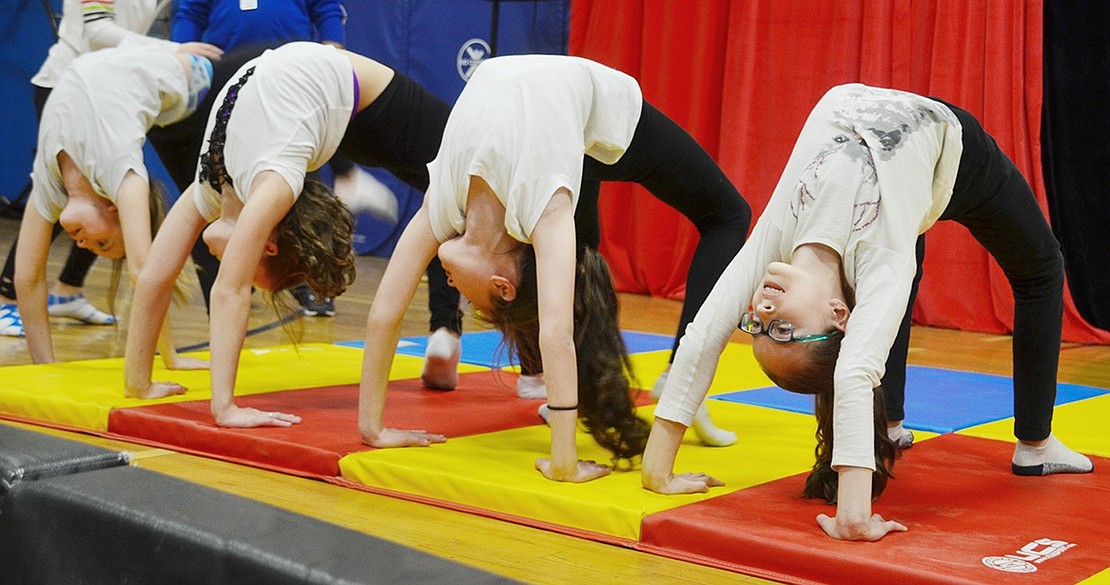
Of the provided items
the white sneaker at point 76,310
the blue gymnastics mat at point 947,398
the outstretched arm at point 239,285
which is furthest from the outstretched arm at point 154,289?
the white sneaker at point 76,310

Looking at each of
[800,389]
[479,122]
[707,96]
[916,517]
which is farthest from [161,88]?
[707,96]

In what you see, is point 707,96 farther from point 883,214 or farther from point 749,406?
point 883,214

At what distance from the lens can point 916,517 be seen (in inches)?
78.2

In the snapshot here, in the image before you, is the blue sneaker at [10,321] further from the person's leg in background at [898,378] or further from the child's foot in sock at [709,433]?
the person's leg in background at [898,378]

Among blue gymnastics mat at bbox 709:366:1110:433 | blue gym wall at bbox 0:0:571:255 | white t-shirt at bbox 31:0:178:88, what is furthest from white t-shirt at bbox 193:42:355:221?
blue gym wall at bbox 0:0:571:255

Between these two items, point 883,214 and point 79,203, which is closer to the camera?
point 883,214

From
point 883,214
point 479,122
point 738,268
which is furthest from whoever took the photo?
point 479,122

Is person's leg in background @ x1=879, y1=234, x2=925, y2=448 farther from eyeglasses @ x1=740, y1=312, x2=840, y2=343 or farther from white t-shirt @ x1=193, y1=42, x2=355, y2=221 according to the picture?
white t-shirt @ x1=193, y1=42, x2=355, y2=221

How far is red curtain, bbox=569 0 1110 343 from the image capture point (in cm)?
480

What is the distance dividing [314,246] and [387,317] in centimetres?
38

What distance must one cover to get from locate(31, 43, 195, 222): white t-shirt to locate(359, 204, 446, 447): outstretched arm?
999 millimetres

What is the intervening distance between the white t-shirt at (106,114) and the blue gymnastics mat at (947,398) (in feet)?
5.62

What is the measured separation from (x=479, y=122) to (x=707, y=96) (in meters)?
3.59

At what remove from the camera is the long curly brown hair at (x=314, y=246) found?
104 inches
